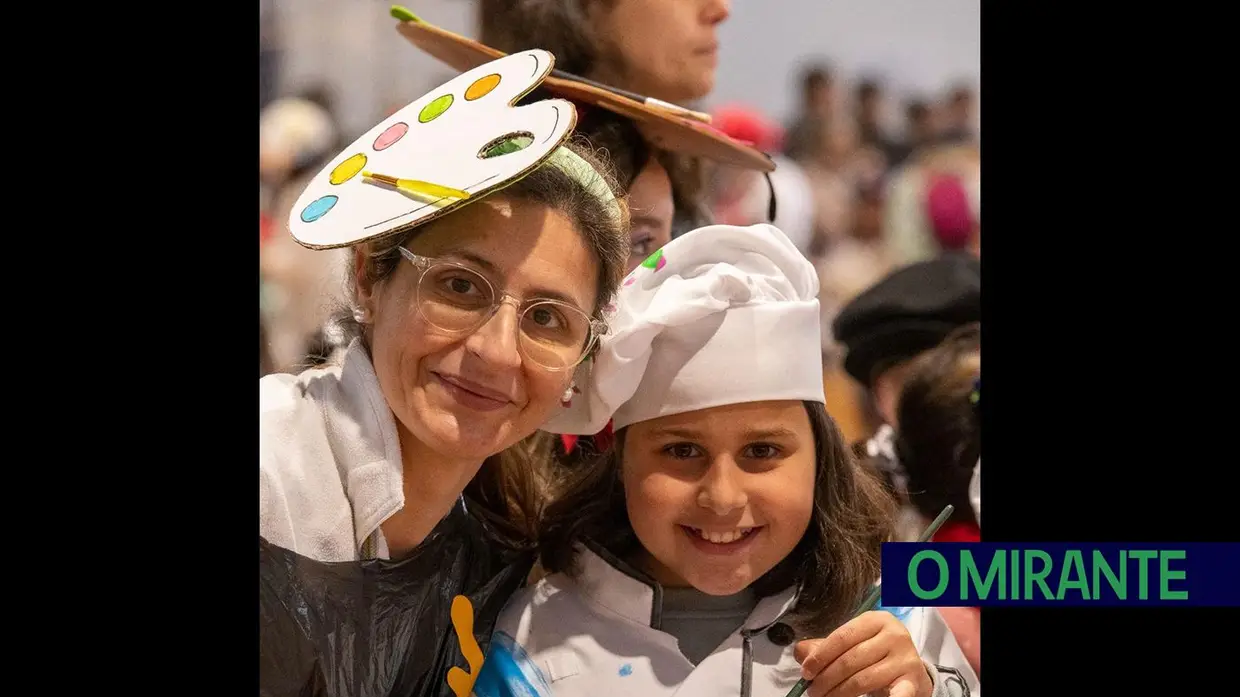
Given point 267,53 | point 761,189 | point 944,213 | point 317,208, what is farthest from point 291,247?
point 944,213

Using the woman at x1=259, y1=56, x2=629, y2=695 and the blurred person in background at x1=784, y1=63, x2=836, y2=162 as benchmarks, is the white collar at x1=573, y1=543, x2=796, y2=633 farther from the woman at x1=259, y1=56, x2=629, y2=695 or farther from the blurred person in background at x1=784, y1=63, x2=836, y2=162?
the blurred person in background at x1=784, y1=63, x2=836, y2=162

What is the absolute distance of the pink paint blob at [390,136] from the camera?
2779mm

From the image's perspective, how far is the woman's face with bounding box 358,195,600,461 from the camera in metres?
2.69

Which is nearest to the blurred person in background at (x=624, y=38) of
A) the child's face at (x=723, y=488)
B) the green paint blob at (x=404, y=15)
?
the green paint blob at (x=404, y=15)

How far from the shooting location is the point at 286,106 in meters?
Answer: 2.93

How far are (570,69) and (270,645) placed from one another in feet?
3.67

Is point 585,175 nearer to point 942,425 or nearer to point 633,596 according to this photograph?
point 633,596

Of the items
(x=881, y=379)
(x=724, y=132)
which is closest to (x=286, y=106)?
(x=724, y=132)

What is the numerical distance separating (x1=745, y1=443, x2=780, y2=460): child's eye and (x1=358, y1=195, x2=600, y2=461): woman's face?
34 centimetres

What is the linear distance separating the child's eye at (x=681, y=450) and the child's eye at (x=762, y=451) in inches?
3.7

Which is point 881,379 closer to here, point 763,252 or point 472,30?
point 763,252

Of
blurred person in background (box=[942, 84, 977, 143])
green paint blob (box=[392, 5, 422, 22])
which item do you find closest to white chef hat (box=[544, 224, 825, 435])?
blurred person in background (box=[942, 84, 977, 143])

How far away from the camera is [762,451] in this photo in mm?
2836

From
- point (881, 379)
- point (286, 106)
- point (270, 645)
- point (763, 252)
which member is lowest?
point (270, 645)
